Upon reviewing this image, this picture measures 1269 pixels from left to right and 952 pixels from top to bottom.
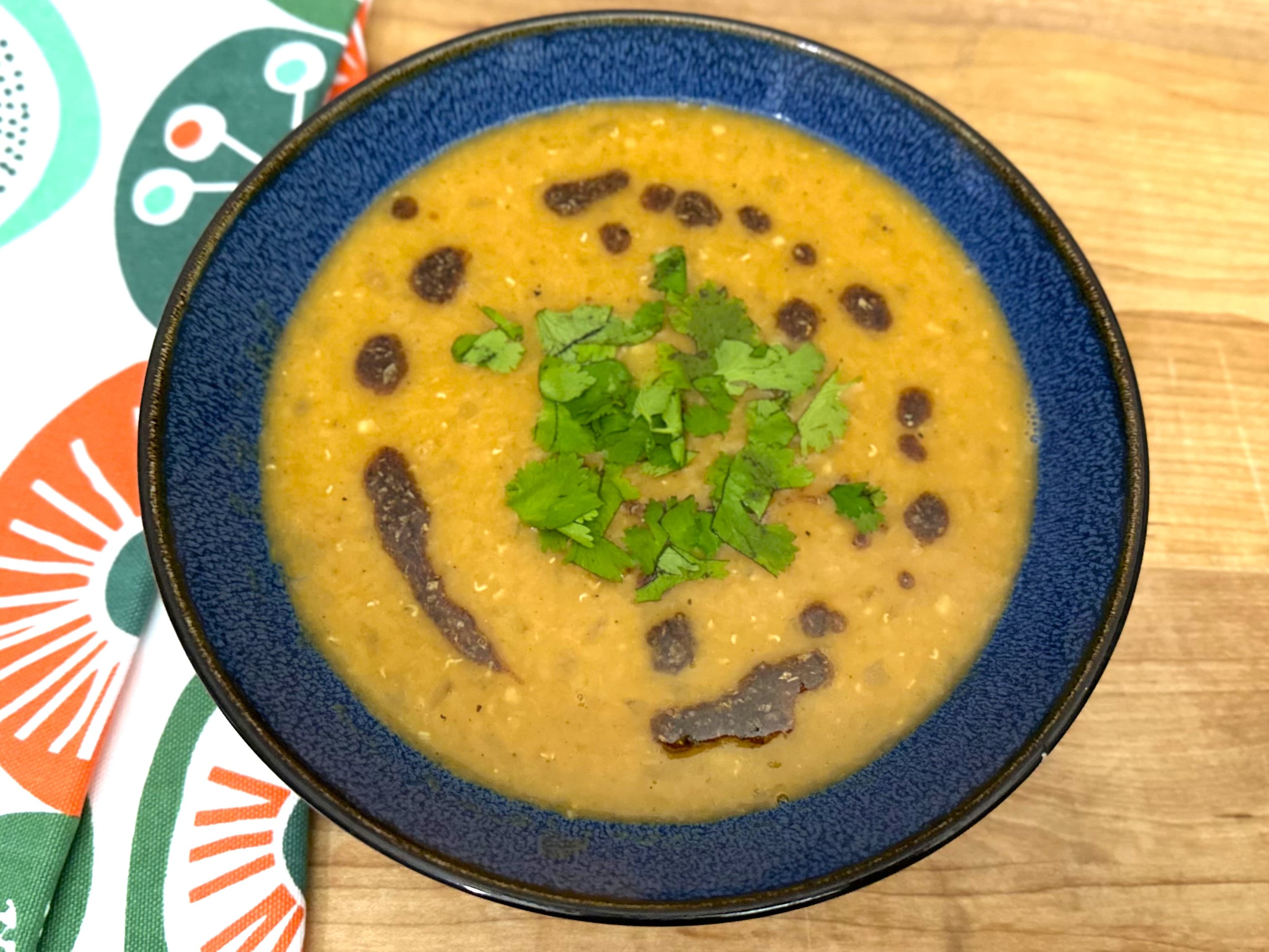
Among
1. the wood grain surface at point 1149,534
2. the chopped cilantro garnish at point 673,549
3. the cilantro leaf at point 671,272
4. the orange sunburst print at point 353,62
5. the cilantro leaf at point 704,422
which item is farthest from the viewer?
the orange sunburst print at point 353,62

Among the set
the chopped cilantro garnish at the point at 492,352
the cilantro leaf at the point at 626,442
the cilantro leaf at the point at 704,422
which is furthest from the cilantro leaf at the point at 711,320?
Result: the chopped cilantro garnish at the point at 492,352

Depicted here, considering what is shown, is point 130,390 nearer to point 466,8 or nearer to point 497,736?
point 497,736

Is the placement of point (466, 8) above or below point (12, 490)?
above

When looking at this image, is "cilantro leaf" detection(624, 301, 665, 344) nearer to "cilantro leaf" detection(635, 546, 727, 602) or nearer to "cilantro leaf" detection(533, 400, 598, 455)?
"cilantro leaf" detection(533, 400, 598, 455)

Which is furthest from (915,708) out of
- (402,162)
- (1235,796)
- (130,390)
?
(130,390)

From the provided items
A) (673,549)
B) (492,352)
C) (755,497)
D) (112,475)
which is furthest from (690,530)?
(112,475)

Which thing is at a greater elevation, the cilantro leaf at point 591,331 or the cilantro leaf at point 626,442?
the cilantro leaf at point 591,331

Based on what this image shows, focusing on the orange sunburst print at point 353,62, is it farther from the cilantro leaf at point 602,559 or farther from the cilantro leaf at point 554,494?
the cilantro leaf at point 602,559
